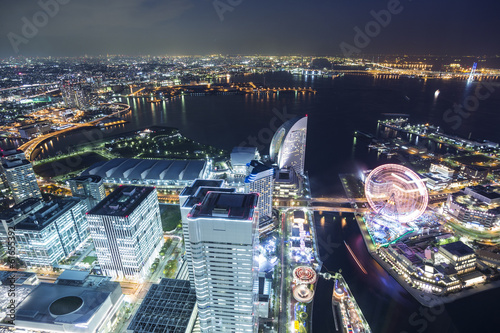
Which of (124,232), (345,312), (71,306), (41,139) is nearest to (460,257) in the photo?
(345,312)

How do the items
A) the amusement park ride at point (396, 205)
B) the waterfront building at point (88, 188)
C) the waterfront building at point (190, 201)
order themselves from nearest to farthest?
the waterfront building at point (190, 201), the amusement park ride at point (396, 205), the waterfront building at point (88, 188)

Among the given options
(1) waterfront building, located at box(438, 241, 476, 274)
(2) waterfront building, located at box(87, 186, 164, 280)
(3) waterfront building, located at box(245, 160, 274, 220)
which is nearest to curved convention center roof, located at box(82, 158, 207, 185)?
(3) waterfront building, located at box(245, 160, 274, 220)

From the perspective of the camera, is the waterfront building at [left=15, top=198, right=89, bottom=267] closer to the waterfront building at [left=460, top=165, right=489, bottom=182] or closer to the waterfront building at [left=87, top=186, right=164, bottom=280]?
the waterfront building at [left=87, top=186, right=164, bottom=280]

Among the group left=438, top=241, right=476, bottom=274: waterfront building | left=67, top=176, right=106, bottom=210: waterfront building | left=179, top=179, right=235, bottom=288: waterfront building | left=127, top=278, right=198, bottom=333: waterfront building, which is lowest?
left=438, top=241, right=476, bottom=274: waterfront building

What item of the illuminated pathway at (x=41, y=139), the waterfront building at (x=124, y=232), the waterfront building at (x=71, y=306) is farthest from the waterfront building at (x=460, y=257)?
the illuminated pathway at (x=41, y=139)

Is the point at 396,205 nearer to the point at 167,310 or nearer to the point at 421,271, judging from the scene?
the point at 421,271

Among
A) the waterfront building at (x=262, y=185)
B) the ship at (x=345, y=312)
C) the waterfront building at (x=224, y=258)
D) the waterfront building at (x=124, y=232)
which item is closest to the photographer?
the waterfront building at (x=224, y=258)

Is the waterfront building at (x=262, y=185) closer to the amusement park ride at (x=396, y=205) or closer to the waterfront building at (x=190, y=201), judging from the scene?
the waterfront building at (x=190, y=201)
